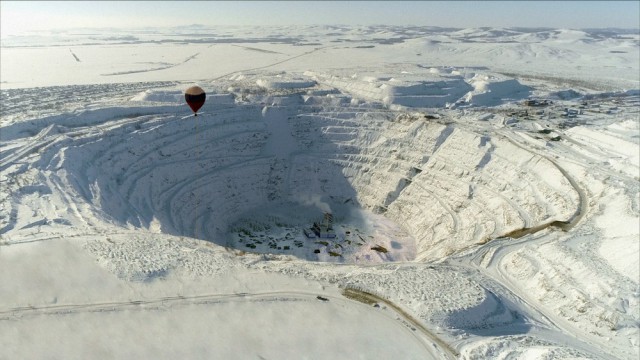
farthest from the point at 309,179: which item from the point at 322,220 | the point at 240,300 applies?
the point at 240,300

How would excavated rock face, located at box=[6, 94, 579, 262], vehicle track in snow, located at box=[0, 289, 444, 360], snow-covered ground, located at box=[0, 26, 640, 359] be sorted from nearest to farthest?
vehicle track in snow, located at box=[0, 289, 444, 360] → snow-covered ground, located at box=[0, 26, 640, 359] → excavated rock face, located at box=[6, 94, 579, 262]

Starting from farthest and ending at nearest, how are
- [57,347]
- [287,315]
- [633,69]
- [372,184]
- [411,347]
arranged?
[633,69] < [372,184] < [287,315] < [411,347] < [57,347]

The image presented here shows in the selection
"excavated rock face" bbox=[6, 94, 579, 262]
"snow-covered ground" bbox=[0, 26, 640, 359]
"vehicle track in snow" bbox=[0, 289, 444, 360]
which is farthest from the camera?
"excavated rock face" bbox=[6, 94, 579, 262]

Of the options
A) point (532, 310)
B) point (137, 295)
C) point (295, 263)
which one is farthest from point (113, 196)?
point (532, 310)

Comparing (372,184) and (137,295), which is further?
(372,184)

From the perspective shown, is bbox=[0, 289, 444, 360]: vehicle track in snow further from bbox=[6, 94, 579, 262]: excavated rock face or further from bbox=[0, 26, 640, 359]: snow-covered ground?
bbox=[6, 94, 579, 262]: excavated rock face

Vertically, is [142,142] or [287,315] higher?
[142,142]

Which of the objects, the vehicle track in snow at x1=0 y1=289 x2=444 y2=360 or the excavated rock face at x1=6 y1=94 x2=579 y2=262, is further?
the excavated rock face at x1=6 y1=94 x2=579 y2=262

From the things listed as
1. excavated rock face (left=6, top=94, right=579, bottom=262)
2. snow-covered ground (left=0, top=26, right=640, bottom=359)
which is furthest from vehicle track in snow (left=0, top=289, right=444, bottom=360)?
excavated rock face (left=6, top=94, right=579, bottom=262)

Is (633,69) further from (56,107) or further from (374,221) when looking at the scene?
(56,107)
